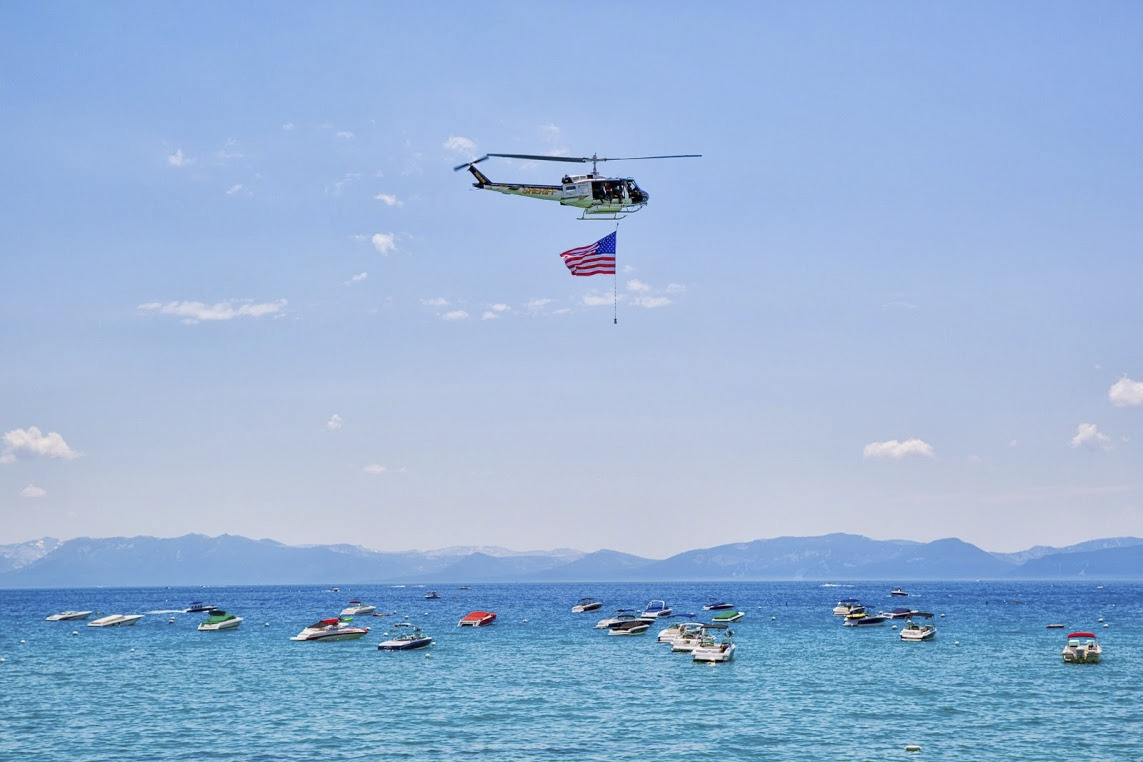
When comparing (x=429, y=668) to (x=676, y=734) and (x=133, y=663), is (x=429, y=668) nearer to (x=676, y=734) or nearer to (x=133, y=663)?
(x=133, y=663)

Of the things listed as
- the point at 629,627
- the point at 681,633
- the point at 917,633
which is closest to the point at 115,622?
the point at 629,627

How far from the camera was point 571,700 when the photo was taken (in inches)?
2392

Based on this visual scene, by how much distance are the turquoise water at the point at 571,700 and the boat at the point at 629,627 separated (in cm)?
721

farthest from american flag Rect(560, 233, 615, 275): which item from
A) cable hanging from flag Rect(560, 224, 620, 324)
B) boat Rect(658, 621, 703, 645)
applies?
boat Rect(658, 621, 703, 645)

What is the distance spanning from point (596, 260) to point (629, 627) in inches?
2665

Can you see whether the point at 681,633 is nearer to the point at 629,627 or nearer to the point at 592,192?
the point at 629,627

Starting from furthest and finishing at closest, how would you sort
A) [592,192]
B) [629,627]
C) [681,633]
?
[629,627]
[681,633]
[592,192]

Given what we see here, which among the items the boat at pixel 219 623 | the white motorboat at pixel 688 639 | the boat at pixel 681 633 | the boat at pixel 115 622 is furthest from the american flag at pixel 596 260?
the boat at pixel 115 622

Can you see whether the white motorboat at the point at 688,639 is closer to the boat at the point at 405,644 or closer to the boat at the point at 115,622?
the boat at the point at 405,644

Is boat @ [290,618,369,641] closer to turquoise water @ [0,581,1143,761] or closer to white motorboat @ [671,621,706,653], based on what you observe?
turquoise water @ [0,581,1143,761]

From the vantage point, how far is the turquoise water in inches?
1861

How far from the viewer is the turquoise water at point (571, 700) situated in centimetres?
4728

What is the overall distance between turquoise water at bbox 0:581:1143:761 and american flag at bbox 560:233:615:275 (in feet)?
79.4

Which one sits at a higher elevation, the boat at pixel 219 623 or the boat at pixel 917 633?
the boat at pixel 917 633
